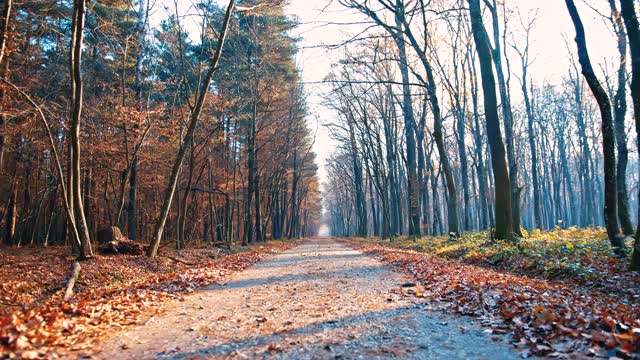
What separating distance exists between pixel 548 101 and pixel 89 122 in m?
38.6

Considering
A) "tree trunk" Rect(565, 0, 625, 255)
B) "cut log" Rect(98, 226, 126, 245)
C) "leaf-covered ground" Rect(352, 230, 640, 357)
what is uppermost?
"tree trunk" Rect(565, 0, 625, 255)

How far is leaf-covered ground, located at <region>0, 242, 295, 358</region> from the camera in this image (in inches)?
151

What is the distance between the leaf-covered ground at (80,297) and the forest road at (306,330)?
409mm

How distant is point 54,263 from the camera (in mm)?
9992

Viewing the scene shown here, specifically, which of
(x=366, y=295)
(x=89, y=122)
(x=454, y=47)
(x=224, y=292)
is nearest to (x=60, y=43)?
(x=89, y=122)

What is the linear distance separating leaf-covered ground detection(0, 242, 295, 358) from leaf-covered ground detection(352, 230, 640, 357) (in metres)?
4.34

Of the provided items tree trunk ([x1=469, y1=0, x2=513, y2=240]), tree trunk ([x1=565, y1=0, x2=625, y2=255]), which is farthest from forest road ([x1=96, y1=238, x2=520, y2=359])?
tree trunk ([x1=469, y1=0, x2=513, y2=240])

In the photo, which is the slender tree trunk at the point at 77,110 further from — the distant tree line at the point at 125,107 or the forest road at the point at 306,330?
the forest road at the point at 306,330

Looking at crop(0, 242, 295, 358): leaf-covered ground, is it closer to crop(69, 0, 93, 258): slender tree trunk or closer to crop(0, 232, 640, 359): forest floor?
crop(0, 232, 640, 359): forest floor

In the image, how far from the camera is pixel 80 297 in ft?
23.1

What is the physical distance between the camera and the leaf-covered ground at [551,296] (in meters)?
3.62

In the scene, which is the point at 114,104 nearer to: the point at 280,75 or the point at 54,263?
the point at 54,263

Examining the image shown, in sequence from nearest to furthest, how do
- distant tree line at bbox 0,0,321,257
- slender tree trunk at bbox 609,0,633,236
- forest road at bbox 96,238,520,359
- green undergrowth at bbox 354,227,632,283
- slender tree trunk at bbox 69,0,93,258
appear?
forest road at bbox 96,238,520,359 → green undergrowth at bbox 354,227,632,283 → slender tree trunk at bbox 69,0,93,258 → distant tree line at bbox 0,0,321,257 → slender tree trunk at bbox 609,0,633,236

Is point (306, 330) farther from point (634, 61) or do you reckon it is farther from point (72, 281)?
point (634, 61)
